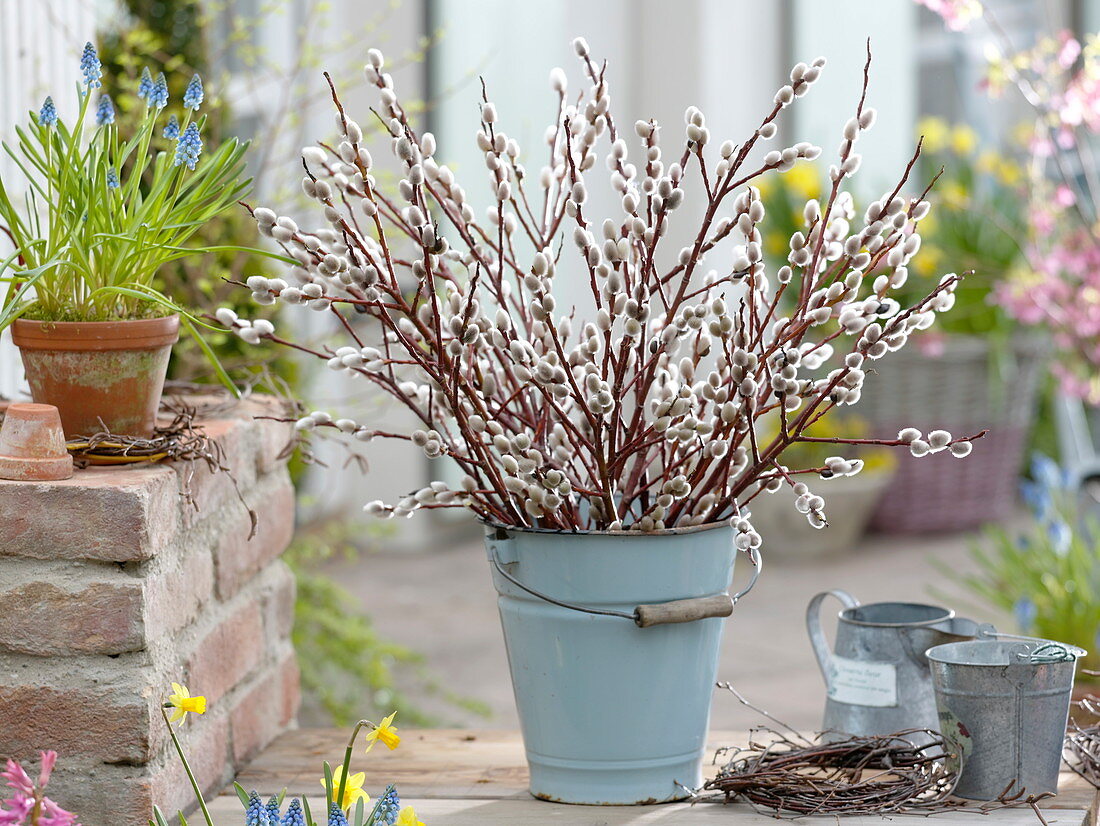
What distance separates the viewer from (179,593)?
1184mm

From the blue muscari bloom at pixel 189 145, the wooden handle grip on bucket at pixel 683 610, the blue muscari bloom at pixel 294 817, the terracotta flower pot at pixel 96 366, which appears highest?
the blue muscari bloom at pixel 189 145

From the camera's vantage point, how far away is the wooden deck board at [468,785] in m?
1.16

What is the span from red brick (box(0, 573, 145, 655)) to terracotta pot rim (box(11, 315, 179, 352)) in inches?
7.9

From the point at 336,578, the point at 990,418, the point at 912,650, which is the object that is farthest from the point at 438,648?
the point at 912,650

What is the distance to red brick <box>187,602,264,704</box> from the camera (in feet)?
4.05

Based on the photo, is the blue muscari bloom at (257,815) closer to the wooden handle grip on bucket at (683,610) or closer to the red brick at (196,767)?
the red brick at (196,767)

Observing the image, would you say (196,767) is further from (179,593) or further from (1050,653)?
(1050,653)

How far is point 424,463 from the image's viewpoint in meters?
4.73

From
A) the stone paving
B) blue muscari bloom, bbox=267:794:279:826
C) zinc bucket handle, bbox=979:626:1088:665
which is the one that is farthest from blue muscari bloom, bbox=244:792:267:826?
the stone paving

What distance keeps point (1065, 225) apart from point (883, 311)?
258 cm

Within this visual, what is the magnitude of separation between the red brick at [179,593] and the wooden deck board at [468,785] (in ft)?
0.59

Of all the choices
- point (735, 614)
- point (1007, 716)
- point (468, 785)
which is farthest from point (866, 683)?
point (735, 614)

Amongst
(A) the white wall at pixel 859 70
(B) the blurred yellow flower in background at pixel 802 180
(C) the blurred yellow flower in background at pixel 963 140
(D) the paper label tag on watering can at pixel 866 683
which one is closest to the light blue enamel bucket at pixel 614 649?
(D) the paper label tag on watering can at pixel 866 683

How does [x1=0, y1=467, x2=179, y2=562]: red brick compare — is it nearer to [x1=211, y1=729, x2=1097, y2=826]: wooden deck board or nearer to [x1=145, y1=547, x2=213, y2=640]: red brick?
[x1=145, y1=547, x2=213, y2=640]: red brick
